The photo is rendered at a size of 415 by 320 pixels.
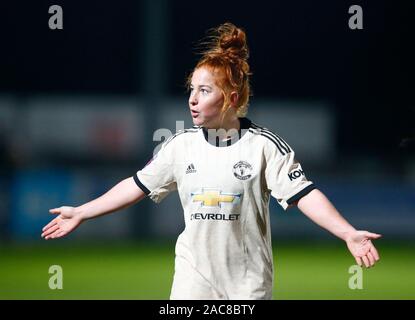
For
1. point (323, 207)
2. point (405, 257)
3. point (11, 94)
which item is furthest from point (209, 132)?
point (11, 94)

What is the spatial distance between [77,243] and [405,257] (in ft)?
18.7

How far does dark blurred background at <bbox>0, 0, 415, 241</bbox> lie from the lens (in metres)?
19.1

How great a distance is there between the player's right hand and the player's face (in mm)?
941

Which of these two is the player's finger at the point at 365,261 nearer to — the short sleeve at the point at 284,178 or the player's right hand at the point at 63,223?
the short sleeve at the point at 284,178

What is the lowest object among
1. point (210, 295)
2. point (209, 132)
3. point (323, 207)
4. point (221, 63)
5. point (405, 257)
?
point (405, 257)

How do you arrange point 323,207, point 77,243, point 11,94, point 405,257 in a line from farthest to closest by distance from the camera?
point 11,94 < point 77,243 < point 405,257 < point 323,207

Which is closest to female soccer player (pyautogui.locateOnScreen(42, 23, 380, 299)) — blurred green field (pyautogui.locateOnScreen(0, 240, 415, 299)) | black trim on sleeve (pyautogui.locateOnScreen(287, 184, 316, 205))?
black trim on sleeve (pyautogui.locateOnScreen(287, 184, 316, 205))

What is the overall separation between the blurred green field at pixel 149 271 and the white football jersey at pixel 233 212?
533 centimetres

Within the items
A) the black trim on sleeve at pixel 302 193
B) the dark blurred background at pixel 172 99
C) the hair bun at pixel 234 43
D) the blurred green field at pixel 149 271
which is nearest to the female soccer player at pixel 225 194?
the black trim on sleeve at pixel 302 193

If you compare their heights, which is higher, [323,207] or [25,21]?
[25,21]

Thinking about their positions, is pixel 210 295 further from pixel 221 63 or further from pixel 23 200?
pixel 23 200

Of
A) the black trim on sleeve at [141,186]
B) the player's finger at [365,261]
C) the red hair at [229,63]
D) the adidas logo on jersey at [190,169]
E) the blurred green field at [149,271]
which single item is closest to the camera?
the player's finger at [365,261]

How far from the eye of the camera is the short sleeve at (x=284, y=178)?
595 centimetres

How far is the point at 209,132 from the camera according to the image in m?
6.13
